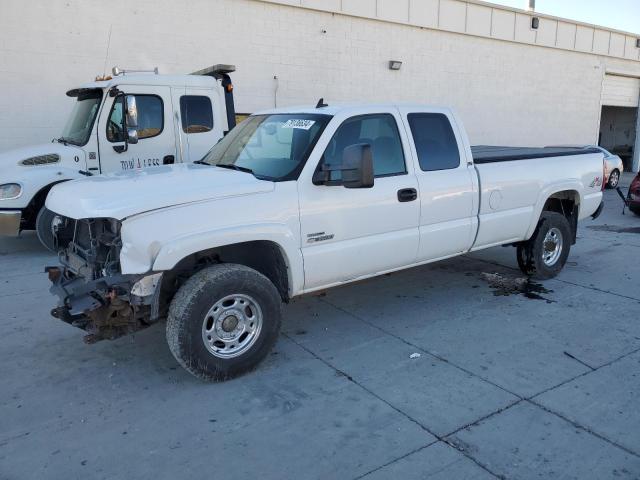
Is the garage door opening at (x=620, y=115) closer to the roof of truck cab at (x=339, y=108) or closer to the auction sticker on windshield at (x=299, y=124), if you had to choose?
the roof of truck cab at (x=339, y=108)

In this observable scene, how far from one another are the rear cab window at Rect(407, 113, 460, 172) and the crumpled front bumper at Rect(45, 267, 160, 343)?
2.72 meters

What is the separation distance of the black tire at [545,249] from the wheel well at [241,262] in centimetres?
343

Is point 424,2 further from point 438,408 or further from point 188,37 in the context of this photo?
point 438,408

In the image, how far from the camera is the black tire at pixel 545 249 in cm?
634

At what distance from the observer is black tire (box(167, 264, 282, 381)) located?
12.2ft

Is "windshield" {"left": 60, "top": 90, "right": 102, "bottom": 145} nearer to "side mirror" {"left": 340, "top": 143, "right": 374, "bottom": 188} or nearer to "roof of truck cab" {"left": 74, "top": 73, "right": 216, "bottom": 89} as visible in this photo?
"roof of truck cab" {"left": 74, "top": 73, "right": 216, "bottom": 89}

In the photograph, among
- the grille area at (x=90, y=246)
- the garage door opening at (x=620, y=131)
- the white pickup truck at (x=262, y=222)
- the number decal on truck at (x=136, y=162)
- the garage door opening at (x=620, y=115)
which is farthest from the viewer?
the garage door opening at (x=620, y=131)

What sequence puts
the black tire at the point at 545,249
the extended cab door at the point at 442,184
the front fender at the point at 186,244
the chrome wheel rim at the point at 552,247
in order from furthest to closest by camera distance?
the chrome wheel rim at the point at 552,247 < the black tire at the point at 545,249 < the extended cab door at the point at 442,184 < the front fender at the point at 186,244

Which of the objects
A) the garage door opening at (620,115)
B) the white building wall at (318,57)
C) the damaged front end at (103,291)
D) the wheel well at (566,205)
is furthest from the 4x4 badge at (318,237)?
the garage door opening at (620,115)

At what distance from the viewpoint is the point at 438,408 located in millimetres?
3635

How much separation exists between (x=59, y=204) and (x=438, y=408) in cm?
318

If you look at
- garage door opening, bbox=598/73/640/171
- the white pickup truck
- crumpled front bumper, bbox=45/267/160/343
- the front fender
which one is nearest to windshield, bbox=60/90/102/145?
the white pickup truck

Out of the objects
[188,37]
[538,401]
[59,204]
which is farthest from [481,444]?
[188,37]

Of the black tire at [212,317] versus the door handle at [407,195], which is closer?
the black tire at [212,317]
